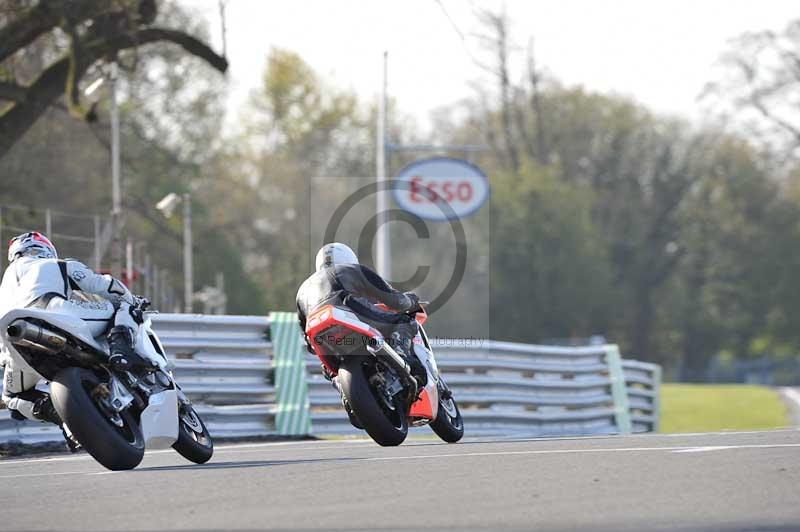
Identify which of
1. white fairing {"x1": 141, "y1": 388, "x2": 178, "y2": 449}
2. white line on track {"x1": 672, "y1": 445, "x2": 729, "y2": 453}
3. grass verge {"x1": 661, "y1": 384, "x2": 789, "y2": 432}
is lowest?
grass verge {"x1": 661, "y1": 384, "x2": 789, "y2": 432}

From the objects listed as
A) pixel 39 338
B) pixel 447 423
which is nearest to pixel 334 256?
pixel 447 423

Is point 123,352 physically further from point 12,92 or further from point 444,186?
point 444,186

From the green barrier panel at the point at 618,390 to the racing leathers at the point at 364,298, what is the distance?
8096 millimetres

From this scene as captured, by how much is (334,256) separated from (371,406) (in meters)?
1.30

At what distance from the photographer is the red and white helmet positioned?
33.4 feet

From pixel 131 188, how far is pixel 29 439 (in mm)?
38240

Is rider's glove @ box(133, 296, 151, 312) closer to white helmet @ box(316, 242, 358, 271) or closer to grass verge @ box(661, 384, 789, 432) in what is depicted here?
white helmet @ box(316, 242, 358, 271)

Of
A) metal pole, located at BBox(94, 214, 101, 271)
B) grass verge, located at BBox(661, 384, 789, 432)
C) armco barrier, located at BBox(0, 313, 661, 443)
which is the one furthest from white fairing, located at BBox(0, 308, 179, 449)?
grass verge, located at BBox(661, 384, 789, 432)

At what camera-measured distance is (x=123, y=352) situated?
9641 millimetres

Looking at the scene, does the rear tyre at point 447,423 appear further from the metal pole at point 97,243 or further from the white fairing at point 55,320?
the metal pole at point 97,243

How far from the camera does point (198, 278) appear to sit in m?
52.2

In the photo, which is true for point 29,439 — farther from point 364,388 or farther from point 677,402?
A: point 677,402

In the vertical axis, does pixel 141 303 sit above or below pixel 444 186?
below
